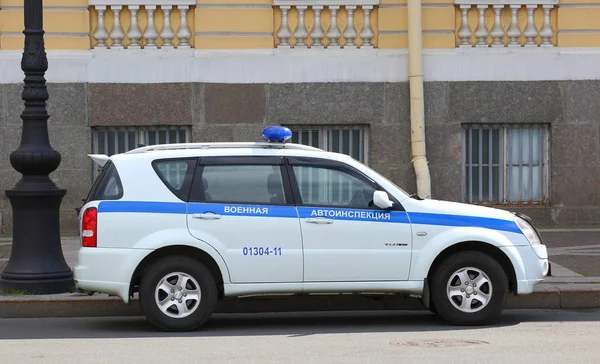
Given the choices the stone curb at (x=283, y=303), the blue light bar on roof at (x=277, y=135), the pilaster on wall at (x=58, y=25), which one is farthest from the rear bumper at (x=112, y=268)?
the pilaster on wall at (x=58, y=25)

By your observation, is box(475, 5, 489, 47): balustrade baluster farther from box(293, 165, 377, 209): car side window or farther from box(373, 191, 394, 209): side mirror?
box(373, 191, 394, 209): side mirror

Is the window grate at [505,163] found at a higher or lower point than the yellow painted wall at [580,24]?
lower

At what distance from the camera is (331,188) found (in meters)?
10.9

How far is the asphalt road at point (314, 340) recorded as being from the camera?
29.6 ft

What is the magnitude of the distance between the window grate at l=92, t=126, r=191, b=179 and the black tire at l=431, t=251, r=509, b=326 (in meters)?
7.66

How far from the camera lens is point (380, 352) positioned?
30.3 ft

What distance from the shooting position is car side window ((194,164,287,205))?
10711 millimetres

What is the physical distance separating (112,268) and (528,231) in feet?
11.2

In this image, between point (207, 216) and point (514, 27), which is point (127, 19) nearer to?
point (514, 27)

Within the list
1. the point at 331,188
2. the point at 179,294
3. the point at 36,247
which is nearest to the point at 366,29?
the point at 36,247

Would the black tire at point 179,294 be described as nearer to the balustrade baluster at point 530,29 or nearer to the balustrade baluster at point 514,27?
the balustrade baluster at point 514,27

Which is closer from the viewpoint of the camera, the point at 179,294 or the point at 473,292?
the point at 179,294

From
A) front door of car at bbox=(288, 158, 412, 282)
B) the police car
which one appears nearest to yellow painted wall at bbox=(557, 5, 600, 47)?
the police car

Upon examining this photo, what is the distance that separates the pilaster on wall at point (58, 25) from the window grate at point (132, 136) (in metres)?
1.22
